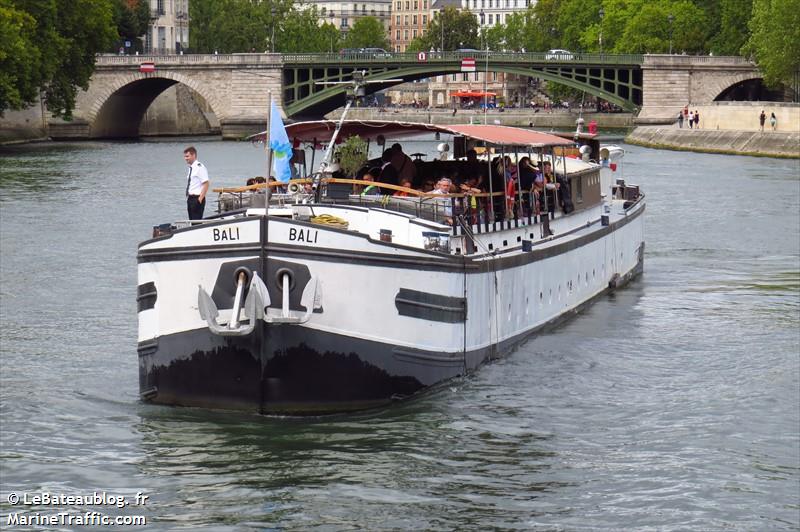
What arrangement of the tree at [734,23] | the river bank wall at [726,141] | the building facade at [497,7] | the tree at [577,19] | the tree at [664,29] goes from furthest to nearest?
1. the building facade at [497,7]
2. the tree at [577,19]
3. the tree at [664,29]
4. the tree at [734,23]
5. the river bank wall at [726,141]

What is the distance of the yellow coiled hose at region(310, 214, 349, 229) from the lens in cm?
1745

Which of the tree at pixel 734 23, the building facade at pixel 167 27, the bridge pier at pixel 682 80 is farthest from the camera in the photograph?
the building facade at pixel 167 27

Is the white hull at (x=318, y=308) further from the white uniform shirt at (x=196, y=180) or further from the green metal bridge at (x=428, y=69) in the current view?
the green metal bridge at (x=428, y=69)

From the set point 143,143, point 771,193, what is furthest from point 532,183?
point 143,143

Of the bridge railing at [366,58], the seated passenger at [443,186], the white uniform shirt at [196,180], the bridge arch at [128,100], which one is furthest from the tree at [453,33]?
the white uniform shirt at [196,180]

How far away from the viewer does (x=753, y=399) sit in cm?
1923

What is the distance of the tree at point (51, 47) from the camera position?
7238 centimetres

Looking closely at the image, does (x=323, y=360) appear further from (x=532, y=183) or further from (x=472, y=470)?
(x=532, y=183)

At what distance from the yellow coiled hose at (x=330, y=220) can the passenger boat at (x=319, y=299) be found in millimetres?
20

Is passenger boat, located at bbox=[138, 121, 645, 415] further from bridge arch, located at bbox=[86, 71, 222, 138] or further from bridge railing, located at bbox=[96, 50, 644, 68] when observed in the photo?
bridge arch, located at bbox=[86, 71, 222, 138]

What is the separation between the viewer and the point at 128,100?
94.7m

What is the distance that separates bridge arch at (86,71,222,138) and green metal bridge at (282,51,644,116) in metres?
5.19

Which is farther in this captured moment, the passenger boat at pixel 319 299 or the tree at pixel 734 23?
the tree at pixel 734 23

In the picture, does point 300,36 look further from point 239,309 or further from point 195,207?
point 239,309
